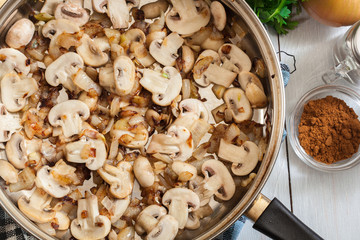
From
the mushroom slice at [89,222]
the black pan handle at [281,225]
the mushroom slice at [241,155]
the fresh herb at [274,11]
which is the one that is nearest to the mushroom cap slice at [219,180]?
the mushroom slice at [241,155]

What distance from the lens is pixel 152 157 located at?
1670mm

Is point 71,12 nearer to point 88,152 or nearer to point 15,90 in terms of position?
point 15,90

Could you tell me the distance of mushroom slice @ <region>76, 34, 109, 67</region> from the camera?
5.53 ft

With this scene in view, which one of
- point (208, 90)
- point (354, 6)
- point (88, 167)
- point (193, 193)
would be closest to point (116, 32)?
point (208, 90)

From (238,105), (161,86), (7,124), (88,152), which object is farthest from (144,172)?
(7,124)

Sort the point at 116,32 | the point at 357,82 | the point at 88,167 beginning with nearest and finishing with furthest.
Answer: the point at 88,167 → the point at 116,32 → the point at 357,82

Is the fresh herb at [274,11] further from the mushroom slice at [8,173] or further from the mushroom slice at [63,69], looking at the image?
the mushroom slice at [8,173]

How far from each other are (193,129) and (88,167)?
0.40 meters

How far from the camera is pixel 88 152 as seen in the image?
160cm

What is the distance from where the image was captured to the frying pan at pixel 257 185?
1497mm

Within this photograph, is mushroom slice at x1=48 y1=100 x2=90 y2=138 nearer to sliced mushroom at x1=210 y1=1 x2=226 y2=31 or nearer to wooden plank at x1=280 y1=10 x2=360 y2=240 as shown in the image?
sliced mushroom at x1=210 y1=1 x2=226 y2=31

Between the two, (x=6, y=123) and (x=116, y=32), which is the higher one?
(x=116, y=32)

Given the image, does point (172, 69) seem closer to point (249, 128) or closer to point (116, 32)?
point (116, 32)

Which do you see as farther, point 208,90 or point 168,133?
point 208,90
